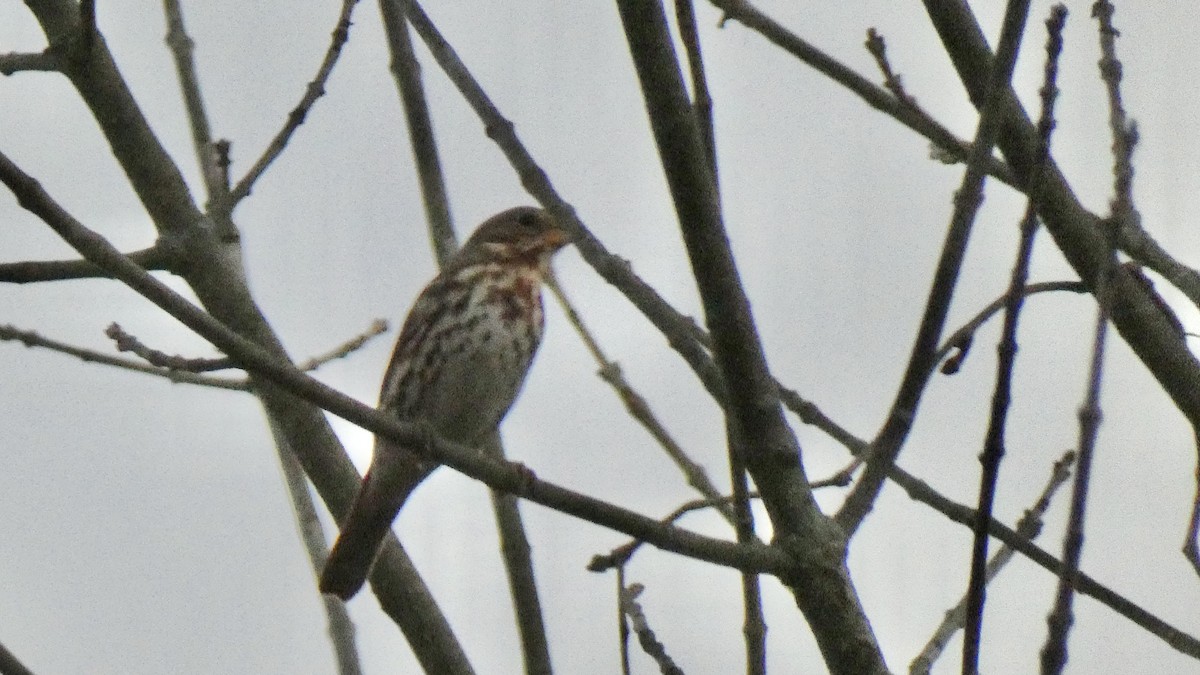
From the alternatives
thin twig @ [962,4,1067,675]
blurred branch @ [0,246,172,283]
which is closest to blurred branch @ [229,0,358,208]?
blurred branch @ [0,246,172,283]

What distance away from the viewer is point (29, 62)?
16.7 feet

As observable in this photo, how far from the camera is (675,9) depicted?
370 cm

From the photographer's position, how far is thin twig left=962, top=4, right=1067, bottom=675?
2768 mm

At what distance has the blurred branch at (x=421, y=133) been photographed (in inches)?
196

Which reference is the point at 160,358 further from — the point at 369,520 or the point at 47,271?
the point at 369,520

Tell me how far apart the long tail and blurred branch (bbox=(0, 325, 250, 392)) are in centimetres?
56

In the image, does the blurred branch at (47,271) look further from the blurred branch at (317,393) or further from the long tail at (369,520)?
the long tail at (369,520)

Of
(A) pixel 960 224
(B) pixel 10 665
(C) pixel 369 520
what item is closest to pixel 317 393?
(B) pixel 10 665

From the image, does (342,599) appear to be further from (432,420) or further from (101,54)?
(101,54)

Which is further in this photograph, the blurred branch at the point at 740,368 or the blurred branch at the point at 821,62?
the blurred branch at the point at 821,62

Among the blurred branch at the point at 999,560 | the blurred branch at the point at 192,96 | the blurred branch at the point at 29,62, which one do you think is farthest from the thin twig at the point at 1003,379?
the blurred branch at the point at 29,62

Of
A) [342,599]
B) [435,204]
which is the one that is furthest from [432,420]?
[435,204]

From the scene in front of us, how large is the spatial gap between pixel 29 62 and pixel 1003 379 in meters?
3.46

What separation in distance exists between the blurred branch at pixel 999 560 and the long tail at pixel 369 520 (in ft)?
6.34
